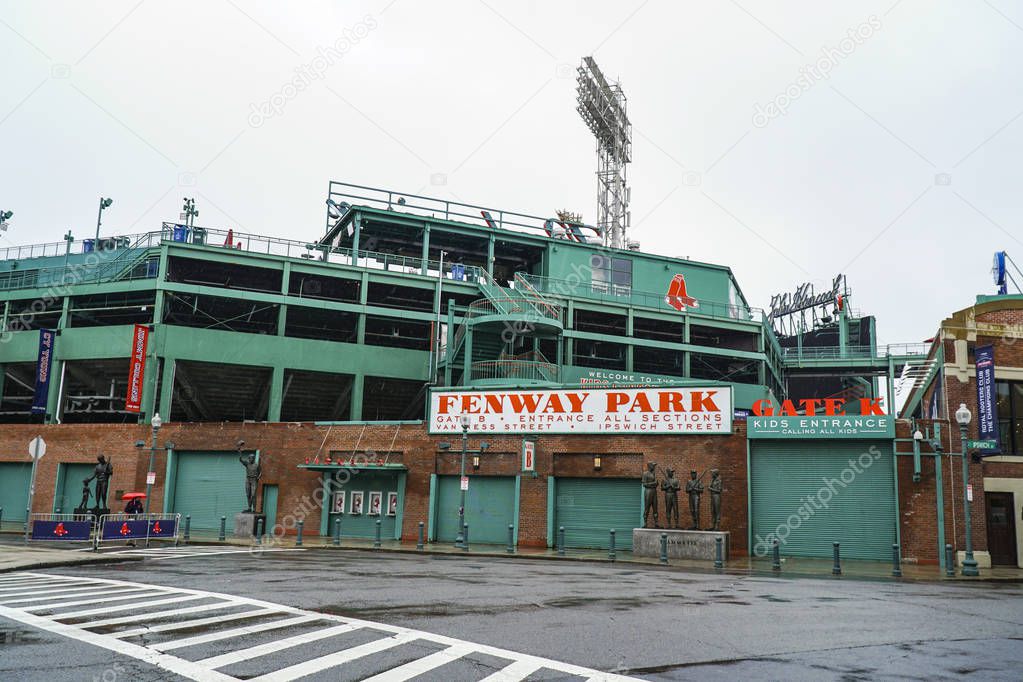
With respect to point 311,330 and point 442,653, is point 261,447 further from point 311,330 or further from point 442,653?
point 442,653

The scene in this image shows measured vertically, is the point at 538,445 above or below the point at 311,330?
below

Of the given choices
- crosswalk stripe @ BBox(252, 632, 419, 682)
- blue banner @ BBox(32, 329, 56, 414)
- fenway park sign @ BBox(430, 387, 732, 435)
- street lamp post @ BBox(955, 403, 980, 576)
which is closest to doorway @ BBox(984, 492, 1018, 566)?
street lamp post @ BBox(955, 403, 980, 576)

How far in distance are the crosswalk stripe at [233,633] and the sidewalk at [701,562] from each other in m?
13.4

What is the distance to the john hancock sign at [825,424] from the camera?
92.5 ft

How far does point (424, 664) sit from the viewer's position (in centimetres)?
882

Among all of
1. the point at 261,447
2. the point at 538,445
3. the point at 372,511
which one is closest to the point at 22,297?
the point at 261,447

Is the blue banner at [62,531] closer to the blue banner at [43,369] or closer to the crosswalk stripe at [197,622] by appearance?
the crosswalk stripe at [197,622]

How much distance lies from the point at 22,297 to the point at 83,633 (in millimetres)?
44043

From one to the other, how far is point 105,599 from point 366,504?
68.4 ft

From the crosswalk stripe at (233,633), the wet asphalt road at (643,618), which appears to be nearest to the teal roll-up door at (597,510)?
the wet asphalt road at (643,618)

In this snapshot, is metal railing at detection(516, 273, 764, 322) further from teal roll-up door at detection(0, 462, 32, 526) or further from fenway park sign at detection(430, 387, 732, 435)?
teal roll-up door at detection(0, 462, 32, 526)

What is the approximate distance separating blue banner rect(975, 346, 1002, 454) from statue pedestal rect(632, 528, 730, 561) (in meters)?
8.99

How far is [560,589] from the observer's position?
52.7 ft

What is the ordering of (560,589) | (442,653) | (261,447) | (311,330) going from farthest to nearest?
(311,330), (261,447), (560,589), (442,653)
